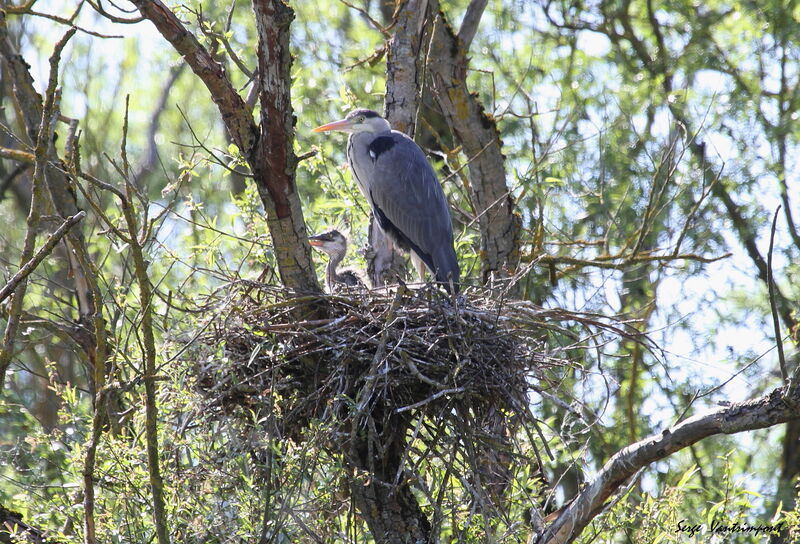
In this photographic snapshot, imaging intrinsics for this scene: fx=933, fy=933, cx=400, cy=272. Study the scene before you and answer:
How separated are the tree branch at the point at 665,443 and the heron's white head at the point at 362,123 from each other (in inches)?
104

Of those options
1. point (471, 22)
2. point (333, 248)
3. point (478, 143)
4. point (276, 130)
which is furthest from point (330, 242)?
point (471, 22)

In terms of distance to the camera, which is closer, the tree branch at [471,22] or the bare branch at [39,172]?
the bare branch at [39,172]

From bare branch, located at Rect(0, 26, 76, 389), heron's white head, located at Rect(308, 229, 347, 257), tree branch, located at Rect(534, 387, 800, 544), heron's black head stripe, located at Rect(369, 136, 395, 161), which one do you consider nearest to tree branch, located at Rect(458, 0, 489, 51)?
heron's black head stripe, located at Rect(369, 136, 395, 161)

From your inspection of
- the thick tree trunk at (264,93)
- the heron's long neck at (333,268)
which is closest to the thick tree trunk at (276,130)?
the thick tree trunk at (264,93)

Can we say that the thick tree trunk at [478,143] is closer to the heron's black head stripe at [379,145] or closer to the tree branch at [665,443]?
the heron's black head stripe at [379,145]

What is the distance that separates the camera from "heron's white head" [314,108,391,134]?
5625 mm

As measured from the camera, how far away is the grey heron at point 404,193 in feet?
17.4

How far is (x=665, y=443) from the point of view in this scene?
140 inches

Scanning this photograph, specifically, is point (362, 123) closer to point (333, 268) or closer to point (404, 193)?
point (404, 193)

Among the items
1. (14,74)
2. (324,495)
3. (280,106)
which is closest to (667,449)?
(324,495)

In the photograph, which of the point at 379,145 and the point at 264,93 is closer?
the point at 264,93

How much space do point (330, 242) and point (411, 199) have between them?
586 mm

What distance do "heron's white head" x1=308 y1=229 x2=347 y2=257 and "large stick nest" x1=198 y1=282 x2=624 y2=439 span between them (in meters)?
1.21

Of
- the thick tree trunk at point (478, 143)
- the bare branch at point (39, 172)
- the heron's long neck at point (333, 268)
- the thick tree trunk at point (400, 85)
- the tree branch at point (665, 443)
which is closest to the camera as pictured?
the bare branch at point (39, 172)
